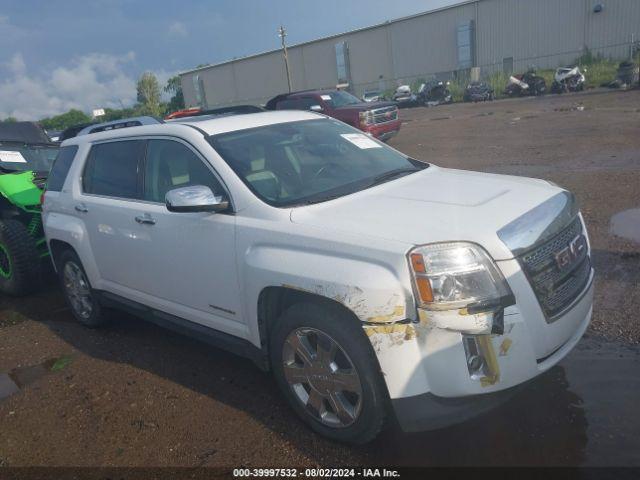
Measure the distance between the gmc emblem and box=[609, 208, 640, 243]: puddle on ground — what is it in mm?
2756

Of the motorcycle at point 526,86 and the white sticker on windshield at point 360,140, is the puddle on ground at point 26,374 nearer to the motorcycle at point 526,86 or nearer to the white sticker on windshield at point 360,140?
the white sticker on windshield at point 360,140

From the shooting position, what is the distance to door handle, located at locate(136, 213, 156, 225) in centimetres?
390

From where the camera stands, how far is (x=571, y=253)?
306cm

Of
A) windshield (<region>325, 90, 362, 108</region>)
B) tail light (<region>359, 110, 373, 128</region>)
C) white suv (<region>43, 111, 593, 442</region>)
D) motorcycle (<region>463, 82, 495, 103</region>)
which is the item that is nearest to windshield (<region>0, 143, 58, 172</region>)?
white suv (<region>43, 111, 593, 442</region>)

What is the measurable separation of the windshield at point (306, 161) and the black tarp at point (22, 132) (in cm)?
550

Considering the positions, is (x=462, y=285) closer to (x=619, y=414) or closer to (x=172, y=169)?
(x=619, y=414)

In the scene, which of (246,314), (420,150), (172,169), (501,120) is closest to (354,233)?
(246,314)

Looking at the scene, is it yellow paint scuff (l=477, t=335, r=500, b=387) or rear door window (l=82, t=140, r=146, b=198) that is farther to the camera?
rear door window (l=82, t=140, r=146, b=198)

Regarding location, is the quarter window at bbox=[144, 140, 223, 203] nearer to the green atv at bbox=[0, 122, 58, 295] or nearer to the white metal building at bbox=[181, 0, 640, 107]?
the green atv at bbox=[0, 122, 58, 295]

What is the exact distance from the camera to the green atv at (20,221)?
20.2 feet

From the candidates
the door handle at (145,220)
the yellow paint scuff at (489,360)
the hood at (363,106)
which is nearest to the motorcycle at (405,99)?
the hood at (363,106)

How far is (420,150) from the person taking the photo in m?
14.7

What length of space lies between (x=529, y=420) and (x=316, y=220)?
5.38ft

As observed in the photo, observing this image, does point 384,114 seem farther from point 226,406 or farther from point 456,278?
point 456,278
